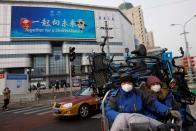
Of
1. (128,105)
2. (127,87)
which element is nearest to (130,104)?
(128,105)

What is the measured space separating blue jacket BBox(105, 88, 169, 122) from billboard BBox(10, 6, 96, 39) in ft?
187

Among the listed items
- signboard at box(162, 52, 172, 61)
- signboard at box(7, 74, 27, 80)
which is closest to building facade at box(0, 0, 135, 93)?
signboard at box(7, 74, 27, 80)

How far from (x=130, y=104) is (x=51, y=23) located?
2307 inches

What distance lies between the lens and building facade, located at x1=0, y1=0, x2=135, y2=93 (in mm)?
55562

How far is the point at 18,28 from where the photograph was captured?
2179 inches

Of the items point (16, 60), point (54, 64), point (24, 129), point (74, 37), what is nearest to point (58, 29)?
point (74, 37)

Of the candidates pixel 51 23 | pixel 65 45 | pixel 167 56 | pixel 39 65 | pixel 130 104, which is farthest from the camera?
pixel 65 45

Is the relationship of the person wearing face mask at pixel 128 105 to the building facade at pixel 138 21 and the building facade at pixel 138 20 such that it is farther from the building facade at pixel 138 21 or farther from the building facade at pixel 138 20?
the building facade at pixel 138 20

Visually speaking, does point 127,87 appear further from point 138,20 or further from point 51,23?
point 138,20

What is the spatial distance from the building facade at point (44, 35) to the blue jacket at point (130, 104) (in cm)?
5160

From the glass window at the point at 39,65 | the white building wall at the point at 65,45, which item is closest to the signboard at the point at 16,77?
the white building wall at the point at 65,45

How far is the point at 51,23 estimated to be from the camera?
58.3 metres

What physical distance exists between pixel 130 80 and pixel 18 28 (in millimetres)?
58050

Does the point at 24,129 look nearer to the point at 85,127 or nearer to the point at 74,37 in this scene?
the point at 85,127
